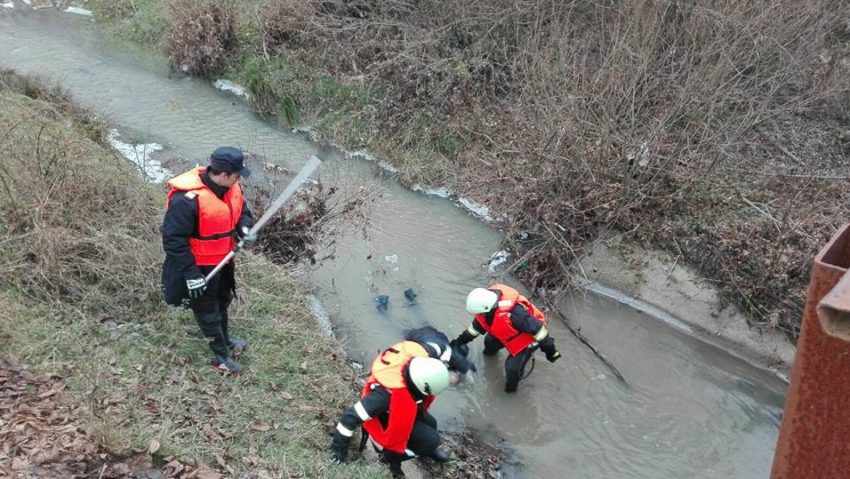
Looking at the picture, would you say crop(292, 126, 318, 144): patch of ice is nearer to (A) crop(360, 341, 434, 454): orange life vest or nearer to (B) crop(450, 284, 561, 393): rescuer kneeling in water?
(B) crop(450, 284, 561, 393): rescuer kneeling in water

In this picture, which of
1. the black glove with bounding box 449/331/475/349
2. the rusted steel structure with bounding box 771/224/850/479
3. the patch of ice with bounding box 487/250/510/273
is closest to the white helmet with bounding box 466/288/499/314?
the black glove with bounding box 449/331/475/349

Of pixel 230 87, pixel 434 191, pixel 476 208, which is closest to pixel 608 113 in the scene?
pixel 476 208

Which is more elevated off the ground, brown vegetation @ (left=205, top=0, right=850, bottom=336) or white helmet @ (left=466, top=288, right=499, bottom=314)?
brown vegetation @ (left=205, top=0, right=850, bottom=336)

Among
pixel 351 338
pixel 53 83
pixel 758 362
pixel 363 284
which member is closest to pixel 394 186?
pixel 363 284

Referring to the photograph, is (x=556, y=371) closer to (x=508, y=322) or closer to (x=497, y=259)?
(x=508, y=322)

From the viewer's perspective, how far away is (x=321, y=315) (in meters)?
7.58

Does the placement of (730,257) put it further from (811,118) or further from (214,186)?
(214,186)

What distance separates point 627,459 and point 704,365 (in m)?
1.88

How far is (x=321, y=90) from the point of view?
43.6 ft

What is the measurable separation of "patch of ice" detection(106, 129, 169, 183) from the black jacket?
4.92 m

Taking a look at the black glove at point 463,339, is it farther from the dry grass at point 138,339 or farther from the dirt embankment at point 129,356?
the dry grass at point 138,339

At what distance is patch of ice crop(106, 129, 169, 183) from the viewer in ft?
32.8

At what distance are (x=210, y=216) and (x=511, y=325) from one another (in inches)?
118

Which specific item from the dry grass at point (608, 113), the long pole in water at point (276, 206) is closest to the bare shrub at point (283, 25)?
Answer: the dry grass at point (608, 113)
